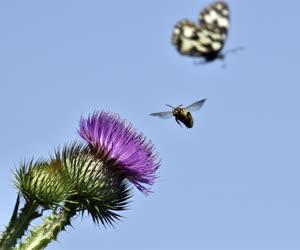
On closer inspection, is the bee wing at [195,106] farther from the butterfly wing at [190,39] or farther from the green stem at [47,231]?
the green stem at [47,231]

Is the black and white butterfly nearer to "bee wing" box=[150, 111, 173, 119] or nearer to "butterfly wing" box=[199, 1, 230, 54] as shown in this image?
"butterfly wing" box=[199, 1, 230, 54]

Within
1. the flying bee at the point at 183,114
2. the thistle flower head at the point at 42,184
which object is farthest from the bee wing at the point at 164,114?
the thistle flower head at the point at 42,184

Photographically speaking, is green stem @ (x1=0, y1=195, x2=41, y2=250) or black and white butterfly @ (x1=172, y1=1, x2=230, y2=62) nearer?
black and white butterfly @ (x1=172, y1=1, x2=230, y2=62)

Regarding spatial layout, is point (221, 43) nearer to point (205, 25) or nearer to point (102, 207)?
point (205, 25)

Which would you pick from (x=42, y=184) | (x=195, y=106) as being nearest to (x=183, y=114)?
(x=195, y=106)

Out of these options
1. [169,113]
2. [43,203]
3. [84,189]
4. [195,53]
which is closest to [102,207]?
[84,189]

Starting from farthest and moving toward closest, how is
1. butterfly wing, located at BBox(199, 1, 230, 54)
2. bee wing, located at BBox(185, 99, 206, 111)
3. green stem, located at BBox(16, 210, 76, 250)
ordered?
bee wing, located at BBox(185, 99, 206, 111), green stem, located at BBox(16, 210, 76, 250), butterfly wing, located at BBox(199, 1, 230, 54)

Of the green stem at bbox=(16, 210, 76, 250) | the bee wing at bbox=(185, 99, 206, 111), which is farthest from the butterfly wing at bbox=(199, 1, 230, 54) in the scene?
the green stem at bbox=(16, 210, 76, 250)

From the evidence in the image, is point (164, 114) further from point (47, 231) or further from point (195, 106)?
point (47, 231)
